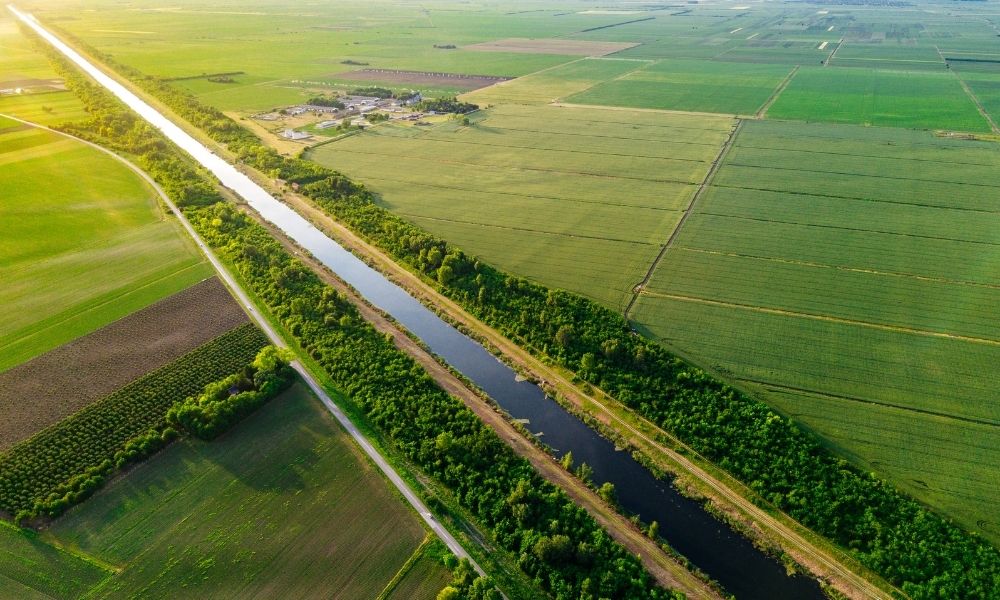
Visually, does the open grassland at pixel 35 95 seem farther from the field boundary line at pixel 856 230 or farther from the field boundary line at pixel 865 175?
the field boundary line at pixel 865 175

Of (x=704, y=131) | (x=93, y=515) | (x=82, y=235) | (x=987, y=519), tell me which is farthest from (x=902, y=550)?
(x=704, y=131)

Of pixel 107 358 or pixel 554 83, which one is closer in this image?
pixel 107 358

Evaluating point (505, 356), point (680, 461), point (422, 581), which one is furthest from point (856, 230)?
point (422, 581)

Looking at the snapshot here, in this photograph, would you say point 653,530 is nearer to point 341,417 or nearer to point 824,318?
point 341,417

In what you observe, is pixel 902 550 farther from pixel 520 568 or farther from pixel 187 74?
pixel 187 74

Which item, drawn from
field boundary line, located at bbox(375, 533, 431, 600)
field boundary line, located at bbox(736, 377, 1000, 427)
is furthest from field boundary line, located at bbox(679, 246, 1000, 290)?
field boundary line, located at bbox(375, 533, 431, 600)

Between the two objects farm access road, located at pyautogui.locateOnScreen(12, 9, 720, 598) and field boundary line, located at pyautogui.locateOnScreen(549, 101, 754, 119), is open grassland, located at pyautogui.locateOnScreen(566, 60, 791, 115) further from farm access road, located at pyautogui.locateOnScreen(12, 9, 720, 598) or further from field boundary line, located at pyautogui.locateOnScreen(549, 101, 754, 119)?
farm access road, located at pyautogui.locateOnScreen(12, 9, 720, 598)
